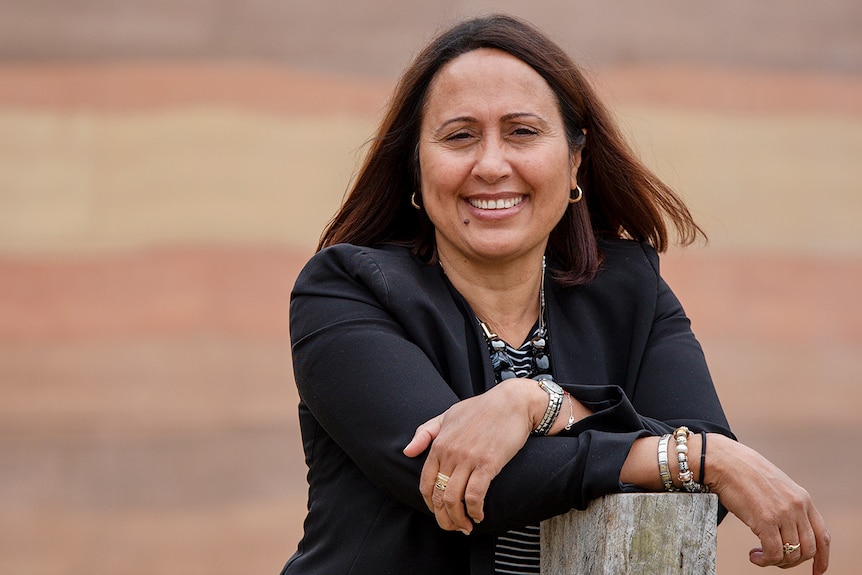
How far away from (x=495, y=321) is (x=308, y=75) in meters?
2.88

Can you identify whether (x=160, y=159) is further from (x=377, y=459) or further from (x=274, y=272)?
(x=377, y=459)

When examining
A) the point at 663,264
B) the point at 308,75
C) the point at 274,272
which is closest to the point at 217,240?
the point at 274,272

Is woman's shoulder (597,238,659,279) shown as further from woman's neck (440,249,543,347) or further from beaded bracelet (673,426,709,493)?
beaded bracelet (673,426,709,493)

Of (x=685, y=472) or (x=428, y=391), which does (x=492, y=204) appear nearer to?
(x=428, y=391)

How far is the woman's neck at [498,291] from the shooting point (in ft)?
8.79

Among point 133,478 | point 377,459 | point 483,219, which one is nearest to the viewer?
point 377,459

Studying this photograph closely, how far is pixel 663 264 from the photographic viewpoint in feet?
17.9

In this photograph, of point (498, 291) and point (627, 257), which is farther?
point (627, 257)

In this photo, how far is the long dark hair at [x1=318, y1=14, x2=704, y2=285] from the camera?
2.71 m

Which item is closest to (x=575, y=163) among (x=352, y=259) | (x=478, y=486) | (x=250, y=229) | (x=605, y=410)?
(x=352, y=259)

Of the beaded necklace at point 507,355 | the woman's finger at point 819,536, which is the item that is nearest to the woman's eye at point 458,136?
the beaded necklace at point 507,355

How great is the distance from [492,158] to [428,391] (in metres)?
0.59

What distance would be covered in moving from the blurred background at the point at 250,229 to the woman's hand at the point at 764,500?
10.4 feet

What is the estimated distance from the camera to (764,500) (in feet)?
7.03
